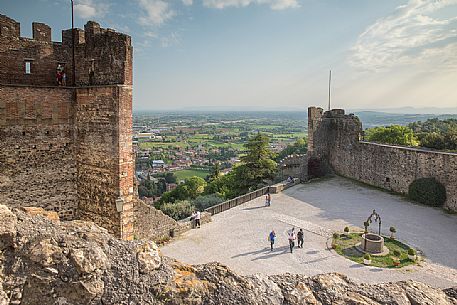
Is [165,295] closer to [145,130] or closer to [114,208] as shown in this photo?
[114,208]

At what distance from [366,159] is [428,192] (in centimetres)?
568

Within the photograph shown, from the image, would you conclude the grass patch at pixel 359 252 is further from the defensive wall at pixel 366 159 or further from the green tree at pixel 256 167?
the green tree at pixel 256 167

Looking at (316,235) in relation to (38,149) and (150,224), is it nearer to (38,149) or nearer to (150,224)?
(150,224)

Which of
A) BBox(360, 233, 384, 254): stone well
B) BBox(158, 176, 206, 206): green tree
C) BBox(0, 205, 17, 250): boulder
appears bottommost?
BBox(158, 176, 206, 206): green tree

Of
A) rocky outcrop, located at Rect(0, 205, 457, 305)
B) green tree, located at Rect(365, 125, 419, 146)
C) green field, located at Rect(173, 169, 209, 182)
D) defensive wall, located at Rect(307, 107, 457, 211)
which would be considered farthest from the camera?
green field, located at Rect(173, 169, 209, 182)

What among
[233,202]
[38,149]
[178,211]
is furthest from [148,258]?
[178,211]

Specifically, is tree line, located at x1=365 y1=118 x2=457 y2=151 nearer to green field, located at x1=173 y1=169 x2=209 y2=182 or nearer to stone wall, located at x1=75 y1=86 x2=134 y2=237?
stone wall, located at x1=75 y1=86 x2=134 y2=237

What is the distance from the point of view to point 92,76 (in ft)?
33.7

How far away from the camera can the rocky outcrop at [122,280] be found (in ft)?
9.39

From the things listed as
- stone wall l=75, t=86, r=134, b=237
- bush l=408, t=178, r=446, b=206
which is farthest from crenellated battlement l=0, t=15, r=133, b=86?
bush l=408, t=178, r=446, b=206

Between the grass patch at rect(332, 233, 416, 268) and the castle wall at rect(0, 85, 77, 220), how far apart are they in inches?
423

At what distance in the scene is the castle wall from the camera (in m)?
9.44

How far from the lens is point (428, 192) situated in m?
19.8

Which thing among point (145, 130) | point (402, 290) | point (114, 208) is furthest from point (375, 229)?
point (145, 130)
